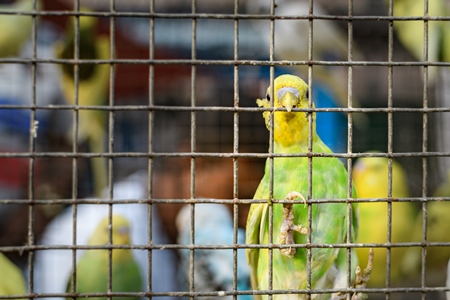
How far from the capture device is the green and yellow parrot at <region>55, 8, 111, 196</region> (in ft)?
9.90

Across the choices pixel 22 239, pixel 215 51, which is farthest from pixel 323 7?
pixel 22 239

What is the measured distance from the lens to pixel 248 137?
3.28 metres

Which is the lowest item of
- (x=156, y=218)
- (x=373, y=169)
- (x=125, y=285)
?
(x=125, y=285)

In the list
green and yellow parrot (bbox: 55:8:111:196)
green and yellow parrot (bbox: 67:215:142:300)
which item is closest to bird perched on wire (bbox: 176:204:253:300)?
green and yellow parrot (bbox: 67:215:142:300)

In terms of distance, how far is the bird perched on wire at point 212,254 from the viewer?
269cm

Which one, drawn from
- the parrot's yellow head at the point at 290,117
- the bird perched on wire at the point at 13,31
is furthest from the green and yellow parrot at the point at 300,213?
the bird perched on wire at the point at 13,31

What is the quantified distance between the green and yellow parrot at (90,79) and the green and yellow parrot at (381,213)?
1431 mm

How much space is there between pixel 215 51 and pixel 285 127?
169 cm

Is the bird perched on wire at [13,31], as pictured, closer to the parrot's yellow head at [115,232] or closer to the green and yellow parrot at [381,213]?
the parrot's yellow head at [115,232]

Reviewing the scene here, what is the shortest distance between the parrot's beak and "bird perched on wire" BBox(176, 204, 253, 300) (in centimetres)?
112

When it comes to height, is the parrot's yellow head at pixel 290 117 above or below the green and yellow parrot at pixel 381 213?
above

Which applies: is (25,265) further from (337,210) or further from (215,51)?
(337,210)

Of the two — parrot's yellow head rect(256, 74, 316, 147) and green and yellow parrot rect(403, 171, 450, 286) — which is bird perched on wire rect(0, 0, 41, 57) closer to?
parrot's yellow head rect(256, 74, 316, 147)

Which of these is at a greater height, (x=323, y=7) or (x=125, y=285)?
(x=323, y=7)
